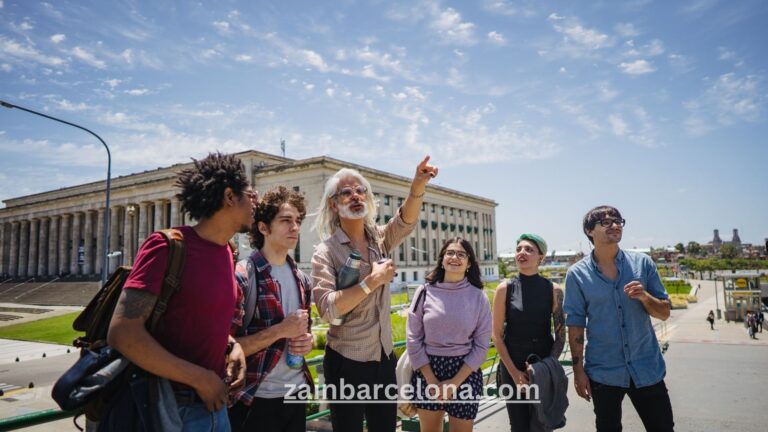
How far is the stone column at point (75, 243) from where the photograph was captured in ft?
209

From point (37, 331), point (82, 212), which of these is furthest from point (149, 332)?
point (82, 212)

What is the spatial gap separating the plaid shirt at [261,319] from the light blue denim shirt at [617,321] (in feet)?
8.19

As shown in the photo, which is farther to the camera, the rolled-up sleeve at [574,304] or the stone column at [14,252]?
the stone column at [14,252]

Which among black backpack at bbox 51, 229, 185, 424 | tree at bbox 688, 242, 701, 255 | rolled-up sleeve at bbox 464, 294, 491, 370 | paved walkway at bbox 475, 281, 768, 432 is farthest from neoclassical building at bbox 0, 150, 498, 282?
tree at bbox 688, 242, 701, 255

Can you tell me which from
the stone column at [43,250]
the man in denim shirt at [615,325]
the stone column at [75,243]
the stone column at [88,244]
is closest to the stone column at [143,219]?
the stone column at [88,244]

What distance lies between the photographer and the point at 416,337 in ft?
12.7

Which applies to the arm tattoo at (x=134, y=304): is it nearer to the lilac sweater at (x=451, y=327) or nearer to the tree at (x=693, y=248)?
the lilac sweater at (x=451, y=327)

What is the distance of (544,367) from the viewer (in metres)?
4.01

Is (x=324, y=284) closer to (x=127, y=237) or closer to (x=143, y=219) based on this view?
(x=143, y=219)

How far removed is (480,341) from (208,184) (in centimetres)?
271

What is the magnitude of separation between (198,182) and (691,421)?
705 centimetres

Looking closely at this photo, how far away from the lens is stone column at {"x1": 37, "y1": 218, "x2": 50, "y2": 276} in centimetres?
6950

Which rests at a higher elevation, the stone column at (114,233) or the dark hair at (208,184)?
the stone column at (114,233)

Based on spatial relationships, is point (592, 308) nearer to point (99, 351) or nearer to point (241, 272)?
point (241, 272)
